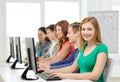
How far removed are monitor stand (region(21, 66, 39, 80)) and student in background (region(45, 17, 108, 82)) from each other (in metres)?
0.20

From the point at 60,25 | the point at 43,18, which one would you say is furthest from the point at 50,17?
the point at 60,25

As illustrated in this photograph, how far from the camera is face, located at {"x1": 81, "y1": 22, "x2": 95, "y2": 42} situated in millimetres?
2220

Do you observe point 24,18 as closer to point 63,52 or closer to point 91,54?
point 63,52

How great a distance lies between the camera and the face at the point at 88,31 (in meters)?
2.22

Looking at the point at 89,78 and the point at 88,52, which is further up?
the point at 88,52

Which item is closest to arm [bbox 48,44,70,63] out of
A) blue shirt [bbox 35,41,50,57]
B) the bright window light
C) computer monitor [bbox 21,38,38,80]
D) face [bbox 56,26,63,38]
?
face [bbox 56,26,63,38]

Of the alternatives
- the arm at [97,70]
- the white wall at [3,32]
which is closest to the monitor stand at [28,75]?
the arm at [97,70]

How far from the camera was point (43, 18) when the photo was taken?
552cm

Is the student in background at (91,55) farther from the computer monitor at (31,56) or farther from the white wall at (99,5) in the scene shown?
the white wall at (99,5)

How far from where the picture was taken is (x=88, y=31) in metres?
2.24

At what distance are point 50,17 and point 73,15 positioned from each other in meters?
0.58

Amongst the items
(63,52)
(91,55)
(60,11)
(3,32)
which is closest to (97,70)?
(91,55)

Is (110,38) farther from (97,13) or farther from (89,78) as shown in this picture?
(89,78)

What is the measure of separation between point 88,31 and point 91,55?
226mm
